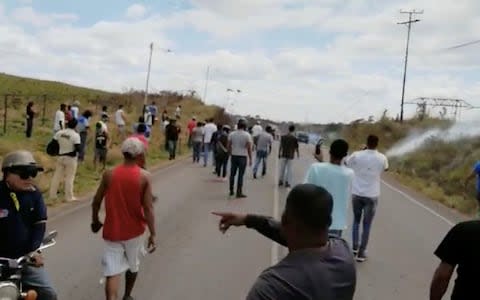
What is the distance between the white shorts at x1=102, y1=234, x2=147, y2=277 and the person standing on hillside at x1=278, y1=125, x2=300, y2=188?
43.1 ft

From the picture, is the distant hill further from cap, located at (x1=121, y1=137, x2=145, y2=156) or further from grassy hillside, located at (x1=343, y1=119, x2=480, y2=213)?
cap, located at (x1=121, y1=137, x2=145, y2=156)

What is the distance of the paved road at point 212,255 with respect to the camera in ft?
26.7

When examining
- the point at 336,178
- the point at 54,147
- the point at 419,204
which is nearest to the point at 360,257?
the point at 336,178

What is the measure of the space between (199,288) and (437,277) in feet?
13.4

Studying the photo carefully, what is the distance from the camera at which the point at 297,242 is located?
288 centimetres

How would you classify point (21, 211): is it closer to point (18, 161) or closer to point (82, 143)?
A: point (18, 161)

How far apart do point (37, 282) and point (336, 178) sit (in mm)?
3677

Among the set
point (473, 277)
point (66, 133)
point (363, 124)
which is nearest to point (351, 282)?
point (473, 277)

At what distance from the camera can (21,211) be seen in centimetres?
489

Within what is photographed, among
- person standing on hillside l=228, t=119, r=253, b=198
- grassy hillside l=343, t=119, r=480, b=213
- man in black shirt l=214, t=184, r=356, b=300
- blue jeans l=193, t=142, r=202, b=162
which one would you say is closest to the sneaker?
person standing on hillside l=228, t=119, r=253, b=198

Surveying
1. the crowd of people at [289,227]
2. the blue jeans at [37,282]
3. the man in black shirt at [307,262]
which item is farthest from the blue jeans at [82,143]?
the man in black shirt at [307,262]

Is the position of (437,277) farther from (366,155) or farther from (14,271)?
(366,155)

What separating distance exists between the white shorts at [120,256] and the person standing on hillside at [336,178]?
2069 millimetres

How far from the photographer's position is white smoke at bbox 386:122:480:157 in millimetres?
47484
